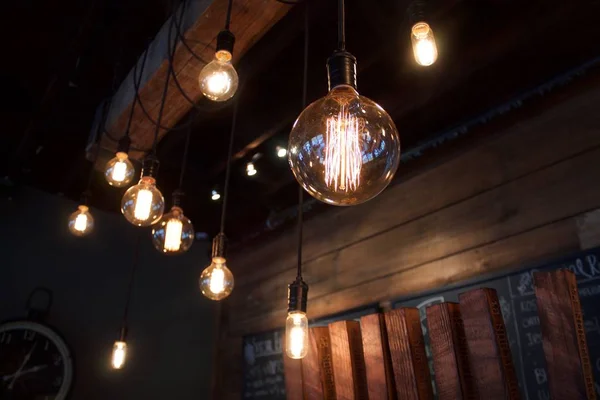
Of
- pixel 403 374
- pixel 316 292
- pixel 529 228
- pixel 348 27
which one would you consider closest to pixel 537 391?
pixel 529 228

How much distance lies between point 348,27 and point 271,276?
2196 mm

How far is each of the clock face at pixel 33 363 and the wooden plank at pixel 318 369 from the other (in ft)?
7.80

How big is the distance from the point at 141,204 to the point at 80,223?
2.61 ft

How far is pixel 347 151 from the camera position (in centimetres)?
108

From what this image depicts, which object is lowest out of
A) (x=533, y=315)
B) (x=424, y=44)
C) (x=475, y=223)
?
(x=533, y=315)

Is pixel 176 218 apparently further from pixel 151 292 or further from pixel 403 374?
pixel 151 292

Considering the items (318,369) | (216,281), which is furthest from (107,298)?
(318,369)

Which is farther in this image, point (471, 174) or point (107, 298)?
point (107, 298)

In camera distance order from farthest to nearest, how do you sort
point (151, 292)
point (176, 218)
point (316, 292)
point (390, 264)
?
1. point (151, 292)
2. point (316, 292)
3. point (390, 264)
4. point (176, 218)

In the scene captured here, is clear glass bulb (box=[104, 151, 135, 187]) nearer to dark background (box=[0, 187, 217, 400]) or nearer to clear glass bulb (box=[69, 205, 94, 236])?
clear glass bulb (box=[69, 205, 94, 236])

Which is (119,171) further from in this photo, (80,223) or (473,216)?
(473,216)

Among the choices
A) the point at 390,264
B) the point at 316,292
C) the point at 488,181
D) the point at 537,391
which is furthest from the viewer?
the point at 316,292

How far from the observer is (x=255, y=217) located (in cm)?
418

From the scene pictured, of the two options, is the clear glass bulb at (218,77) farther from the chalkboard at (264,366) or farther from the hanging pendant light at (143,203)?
the chalkboard at (264,366)
